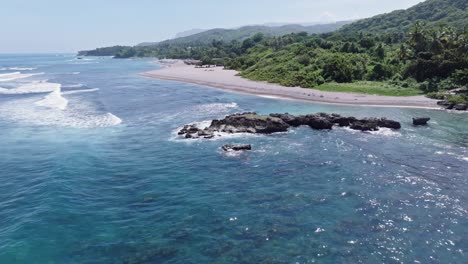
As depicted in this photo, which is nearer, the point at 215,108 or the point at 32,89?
the point at 215,108

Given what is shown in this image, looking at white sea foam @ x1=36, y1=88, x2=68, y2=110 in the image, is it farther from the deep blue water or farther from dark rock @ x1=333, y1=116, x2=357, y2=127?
dark rock @ x1=333, y1=116, x2=357, y2=127

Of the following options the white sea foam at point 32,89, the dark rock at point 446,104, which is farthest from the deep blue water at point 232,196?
the white sea foam at point 32,89

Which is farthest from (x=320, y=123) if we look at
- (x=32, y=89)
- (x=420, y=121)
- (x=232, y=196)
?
(x=32, y=89)

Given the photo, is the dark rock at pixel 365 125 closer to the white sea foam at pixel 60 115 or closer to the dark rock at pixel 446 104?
the dark rock at pixel 446 104

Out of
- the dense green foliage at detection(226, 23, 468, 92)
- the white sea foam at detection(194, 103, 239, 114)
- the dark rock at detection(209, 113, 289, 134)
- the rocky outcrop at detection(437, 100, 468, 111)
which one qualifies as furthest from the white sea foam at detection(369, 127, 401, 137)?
the dense green foliage at detection(226, 23, 468, 92)

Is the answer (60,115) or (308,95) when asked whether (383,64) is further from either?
(60,115)
